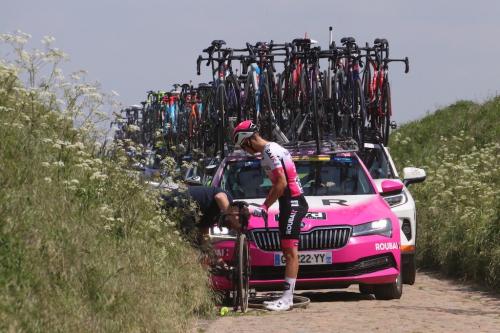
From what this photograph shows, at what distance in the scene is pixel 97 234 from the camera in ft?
29.7

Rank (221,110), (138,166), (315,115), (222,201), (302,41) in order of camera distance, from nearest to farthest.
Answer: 1. (138,166)
2. (222,201)
3. (315,115)
4. (302,41)
5. (221,110)

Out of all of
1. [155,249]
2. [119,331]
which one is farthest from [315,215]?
[119,331]

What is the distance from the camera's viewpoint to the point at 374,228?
41.4 ft

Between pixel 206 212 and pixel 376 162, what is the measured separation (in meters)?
4.51

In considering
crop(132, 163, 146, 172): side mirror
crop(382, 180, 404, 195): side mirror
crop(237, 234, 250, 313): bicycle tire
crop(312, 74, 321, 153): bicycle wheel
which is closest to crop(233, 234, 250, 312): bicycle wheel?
crop(237, 234, 250, 313): bicycle tire

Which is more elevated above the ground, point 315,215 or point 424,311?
→ point 315,215

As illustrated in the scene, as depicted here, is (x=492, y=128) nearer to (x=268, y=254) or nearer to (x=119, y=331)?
(x=268, y=254)

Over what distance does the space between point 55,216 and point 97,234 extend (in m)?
0.60

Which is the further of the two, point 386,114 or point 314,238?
point 386,114

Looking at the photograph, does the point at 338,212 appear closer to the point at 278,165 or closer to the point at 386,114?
the point at 278,165

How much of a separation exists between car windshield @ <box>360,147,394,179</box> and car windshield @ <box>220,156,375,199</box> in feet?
6.43

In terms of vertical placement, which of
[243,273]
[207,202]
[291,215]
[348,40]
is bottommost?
[243,273]

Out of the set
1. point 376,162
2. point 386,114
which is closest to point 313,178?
point 376,162

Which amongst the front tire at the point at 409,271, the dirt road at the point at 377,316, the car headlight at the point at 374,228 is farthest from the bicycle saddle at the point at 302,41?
the car headlight at the point at 374,228
